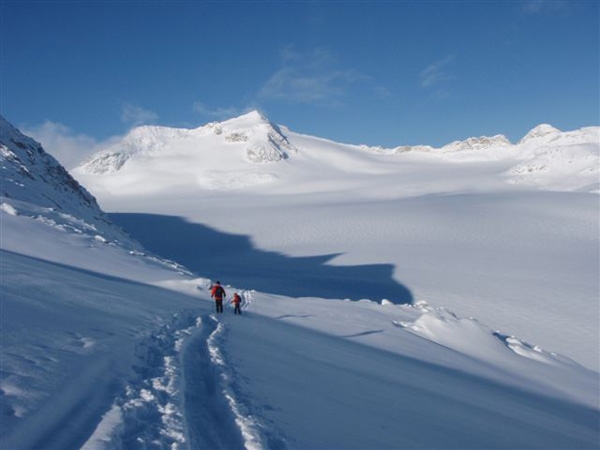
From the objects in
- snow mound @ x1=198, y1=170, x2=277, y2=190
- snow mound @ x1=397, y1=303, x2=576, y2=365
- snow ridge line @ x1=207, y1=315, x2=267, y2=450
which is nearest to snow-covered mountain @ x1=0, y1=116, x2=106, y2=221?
snow ridge line @ x1=207, y1=315, x2=267, y2=450

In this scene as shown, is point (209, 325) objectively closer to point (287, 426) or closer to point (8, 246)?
point (287, 426)

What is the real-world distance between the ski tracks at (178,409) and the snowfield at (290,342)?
0.08 ft

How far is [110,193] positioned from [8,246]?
122949 millimetres

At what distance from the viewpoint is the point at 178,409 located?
4918mm

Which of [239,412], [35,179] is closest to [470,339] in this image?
[239,412]

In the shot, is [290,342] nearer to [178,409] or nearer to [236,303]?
[236,303]

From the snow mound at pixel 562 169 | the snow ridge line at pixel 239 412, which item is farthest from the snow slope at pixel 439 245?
the snow ridge line at pixel 239 412

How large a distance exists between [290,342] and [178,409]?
4.50 m

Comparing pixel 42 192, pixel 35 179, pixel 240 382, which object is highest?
pixel 35 179

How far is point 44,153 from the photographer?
1390 inches

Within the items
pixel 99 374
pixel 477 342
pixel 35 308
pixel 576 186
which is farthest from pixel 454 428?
pixel 576 186

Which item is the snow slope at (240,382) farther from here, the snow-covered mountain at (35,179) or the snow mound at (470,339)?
the snow-covered mountain at (35,179)

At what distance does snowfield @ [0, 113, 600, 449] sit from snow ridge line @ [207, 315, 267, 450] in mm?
26

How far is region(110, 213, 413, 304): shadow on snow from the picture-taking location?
26.2 meters
